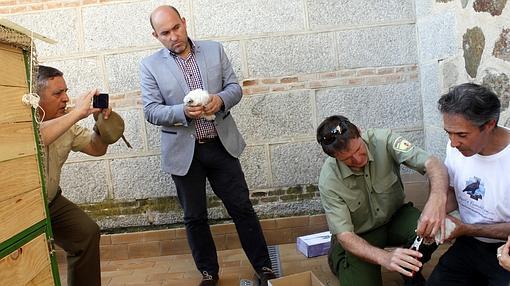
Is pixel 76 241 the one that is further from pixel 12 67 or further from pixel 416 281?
pixel 416 281

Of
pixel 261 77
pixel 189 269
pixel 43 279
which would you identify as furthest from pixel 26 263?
pixel 261 77

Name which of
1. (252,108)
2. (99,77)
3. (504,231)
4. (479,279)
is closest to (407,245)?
(479,279)

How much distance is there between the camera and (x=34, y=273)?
1.78 m

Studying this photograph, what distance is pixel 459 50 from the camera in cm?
319

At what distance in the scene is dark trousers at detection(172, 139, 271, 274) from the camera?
308cm

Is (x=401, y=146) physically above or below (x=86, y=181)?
above

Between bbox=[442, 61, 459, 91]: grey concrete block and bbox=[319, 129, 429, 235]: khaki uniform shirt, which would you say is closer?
bbox=[319, 129, 429, 235]: khaki uniform shirt

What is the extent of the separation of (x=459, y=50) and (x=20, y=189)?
270 centimetres

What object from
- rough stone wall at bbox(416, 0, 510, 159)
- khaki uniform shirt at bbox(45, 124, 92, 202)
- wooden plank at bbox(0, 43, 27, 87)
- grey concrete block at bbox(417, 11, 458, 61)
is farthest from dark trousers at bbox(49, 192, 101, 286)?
grey concrete block at bbox(417, 11, 458, 61)

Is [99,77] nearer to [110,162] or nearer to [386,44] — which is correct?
[110,162]

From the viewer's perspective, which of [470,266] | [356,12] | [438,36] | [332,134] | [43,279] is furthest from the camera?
[356,12]

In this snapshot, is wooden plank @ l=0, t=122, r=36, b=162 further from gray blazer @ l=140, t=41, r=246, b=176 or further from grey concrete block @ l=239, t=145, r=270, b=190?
grey concrete block @ l=239, t=145, r=270, b=190

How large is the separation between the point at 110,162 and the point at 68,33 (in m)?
1.06

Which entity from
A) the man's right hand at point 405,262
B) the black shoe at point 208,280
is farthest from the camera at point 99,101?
the man's right hand at point 405,262
